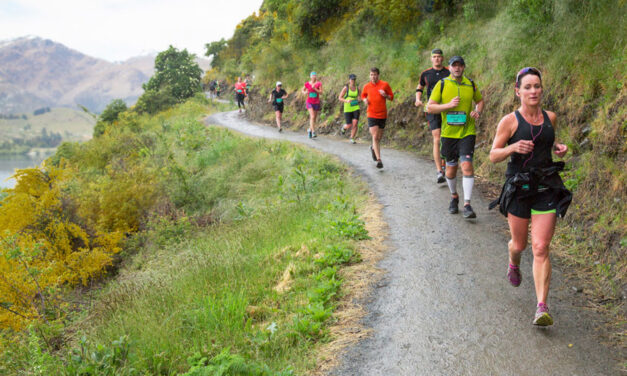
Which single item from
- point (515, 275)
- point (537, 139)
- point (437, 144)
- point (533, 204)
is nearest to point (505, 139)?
→ point (537, 139)

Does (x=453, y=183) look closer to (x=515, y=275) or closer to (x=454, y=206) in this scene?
(x=454, y=206)

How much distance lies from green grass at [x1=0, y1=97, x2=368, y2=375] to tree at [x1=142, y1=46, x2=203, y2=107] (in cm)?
3584

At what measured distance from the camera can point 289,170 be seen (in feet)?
35.6

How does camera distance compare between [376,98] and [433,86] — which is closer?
[433,86]

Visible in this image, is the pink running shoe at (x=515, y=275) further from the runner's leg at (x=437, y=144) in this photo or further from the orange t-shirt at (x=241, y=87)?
the orange t-shirt at (x=241, y=87)

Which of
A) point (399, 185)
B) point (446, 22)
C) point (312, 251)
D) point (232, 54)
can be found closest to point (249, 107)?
point (446, 22)

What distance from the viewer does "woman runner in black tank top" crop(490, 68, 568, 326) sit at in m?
3.48

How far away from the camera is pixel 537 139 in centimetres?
359

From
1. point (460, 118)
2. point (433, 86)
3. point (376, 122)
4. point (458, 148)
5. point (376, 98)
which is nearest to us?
point (460, 118)

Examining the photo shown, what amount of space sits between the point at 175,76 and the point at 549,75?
42.1 m

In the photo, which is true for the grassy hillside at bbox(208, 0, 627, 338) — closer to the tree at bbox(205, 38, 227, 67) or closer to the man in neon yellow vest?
the man in neon yellow vest

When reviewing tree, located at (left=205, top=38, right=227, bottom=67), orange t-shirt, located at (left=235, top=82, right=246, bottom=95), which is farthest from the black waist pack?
tree, located at (left=205, top=38, right=227, bottom=67)

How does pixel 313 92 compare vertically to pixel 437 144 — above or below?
above

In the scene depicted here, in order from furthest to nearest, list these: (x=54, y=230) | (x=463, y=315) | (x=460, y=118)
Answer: (x=54, y=230)
(x=460, y=118)
(x=463, y=315)
